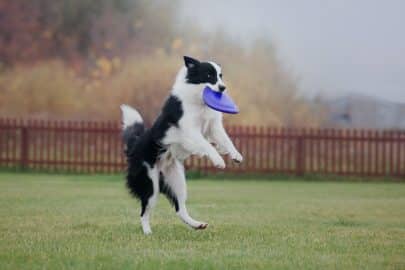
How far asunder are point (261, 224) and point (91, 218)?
2.09m

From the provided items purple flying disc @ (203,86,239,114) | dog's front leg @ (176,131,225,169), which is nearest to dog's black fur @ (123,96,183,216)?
dog's front leg @ (176,131,225,169)

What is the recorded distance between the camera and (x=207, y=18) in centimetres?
2464

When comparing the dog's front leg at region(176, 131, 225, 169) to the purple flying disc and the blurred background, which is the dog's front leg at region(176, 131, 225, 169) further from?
the blurred background

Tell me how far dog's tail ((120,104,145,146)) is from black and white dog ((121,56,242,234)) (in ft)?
0.75

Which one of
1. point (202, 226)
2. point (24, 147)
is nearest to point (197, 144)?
point (202, 226)

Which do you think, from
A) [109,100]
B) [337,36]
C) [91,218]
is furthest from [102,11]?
[91,218]

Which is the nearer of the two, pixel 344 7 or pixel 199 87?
pixel 199 87

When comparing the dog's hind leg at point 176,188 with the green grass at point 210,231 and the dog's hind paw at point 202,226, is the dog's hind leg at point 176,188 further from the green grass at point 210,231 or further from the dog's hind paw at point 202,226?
the green grass at point 210,231

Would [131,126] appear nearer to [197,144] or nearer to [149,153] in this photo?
[149,153]

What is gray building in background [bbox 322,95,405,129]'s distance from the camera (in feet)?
75.9

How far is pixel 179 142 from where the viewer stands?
8633mm

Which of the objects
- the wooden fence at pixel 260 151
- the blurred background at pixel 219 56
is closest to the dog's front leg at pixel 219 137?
the wooden fence at pixel 260 151

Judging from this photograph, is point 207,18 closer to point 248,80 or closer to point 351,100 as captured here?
point 248,80

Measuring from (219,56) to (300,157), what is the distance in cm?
552
